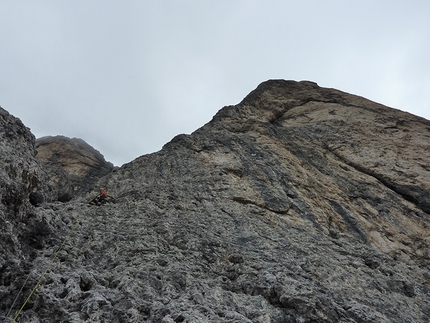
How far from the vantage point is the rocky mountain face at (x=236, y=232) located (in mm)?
6586

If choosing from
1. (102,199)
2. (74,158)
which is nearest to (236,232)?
(102,199)

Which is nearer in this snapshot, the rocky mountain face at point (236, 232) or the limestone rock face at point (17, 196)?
the limestone rock face at point (17, 196)

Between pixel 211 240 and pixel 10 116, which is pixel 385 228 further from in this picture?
pixel 10 116

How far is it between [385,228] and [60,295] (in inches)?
483

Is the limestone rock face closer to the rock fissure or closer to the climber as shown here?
the climber

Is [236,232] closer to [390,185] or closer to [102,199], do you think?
[102,199]

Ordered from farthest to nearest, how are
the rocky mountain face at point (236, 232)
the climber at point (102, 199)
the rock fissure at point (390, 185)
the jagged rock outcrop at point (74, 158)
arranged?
the jagged rock outcrop at point (74, 158), the rock fissure at point (390, 185), the climber at point (102, 199), the rocky mountain face at point (236, 232)

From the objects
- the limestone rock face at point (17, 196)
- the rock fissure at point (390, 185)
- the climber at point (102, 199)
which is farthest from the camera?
the rock fissure at point (390, 185)

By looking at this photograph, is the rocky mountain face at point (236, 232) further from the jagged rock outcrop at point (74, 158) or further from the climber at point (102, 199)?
the jagged rock outcrop at point (74, 158)

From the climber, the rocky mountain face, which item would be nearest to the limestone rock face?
Result: the rocky mountain face

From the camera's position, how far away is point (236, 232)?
418 inches

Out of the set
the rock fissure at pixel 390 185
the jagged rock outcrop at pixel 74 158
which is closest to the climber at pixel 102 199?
the rock fissure at pixel 390 185

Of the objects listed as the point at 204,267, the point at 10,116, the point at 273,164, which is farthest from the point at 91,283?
the point at 273,164

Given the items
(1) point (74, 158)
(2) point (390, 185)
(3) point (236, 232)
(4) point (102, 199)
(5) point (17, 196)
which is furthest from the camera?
(1) point (74, 158)
